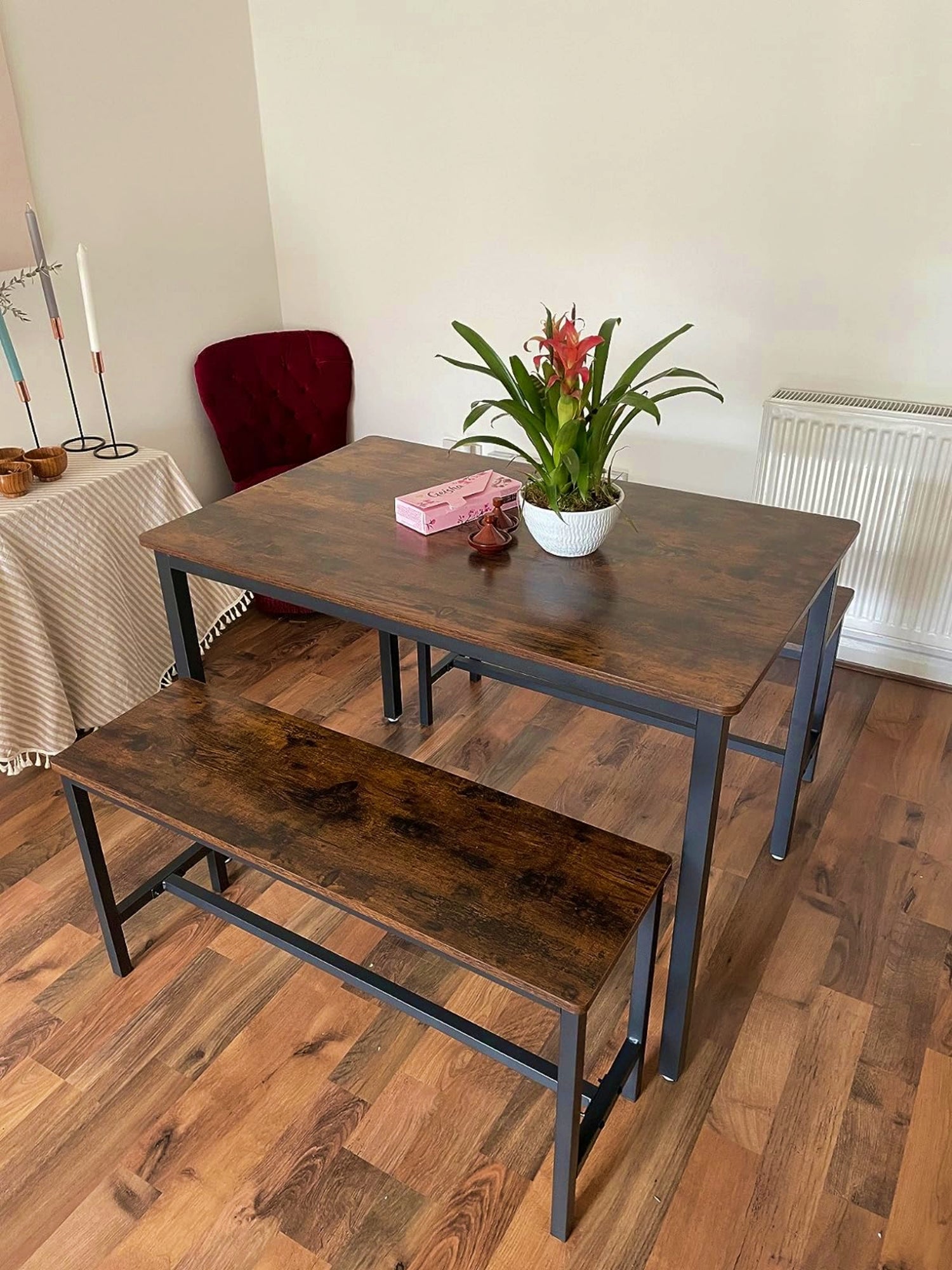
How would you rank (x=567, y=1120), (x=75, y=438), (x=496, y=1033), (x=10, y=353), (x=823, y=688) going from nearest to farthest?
(x=567, y=1120) < (x=496, y=1033) < (x=823, y=688) < (x=10, y=353) < (x=75, y=438)

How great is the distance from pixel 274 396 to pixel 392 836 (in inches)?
91.4

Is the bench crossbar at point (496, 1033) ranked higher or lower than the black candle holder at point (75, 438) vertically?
lower

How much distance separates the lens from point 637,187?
2.78 metres

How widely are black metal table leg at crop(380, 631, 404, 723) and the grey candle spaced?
123 cm

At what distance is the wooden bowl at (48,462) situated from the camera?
2.48 metres

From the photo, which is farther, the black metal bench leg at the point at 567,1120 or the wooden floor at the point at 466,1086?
the wooden floor at the point at 466,1086

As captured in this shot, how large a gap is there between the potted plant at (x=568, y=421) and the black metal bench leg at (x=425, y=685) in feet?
3.07

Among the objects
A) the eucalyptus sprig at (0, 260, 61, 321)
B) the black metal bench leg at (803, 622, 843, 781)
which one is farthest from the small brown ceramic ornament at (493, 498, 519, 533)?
the eucalyptus sprig at (0, 260, 61, 321)

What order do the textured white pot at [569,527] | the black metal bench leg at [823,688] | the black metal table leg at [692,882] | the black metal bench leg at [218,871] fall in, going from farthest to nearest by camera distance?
the black metal bench leg at [823,688] < the black metal bench leg at [218,871] < the textured white pot at [569,527] < the black metal table leg at [692,882]

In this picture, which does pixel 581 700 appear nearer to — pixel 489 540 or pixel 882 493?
pixel 489 540

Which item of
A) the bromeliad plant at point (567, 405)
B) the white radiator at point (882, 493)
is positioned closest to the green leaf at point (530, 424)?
the bromeliad plant at point (567, 405)

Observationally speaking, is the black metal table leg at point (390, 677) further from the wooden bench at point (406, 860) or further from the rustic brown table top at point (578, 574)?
the wooden bench at point (406, 860)

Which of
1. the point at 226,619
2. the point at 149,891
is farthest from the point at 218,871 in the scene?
the point at 226,619

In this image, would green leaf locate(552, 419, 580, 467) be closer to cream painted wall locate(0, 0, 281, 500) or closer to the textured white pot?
the textured white pot
